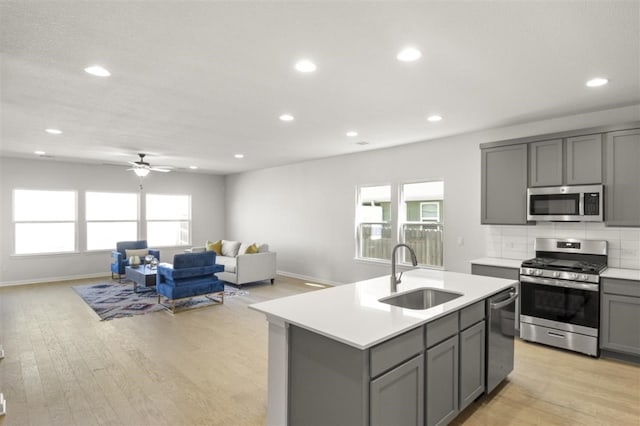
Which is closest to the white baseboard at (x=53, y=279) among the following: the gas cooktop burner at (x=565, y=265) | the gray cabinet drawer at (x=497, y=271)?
the gray cabinet drawer at (x=497, y=271)

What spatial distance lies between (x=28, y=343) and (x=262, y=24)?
441 centimetres

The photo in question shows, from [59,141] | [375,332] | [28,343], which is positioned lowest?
[28,343]

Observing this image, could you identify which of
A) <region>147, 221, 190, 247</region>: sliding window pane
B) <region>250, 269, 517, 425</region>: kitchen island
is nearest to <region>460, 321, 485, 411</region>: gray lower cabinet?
<region>250, 269, 517, 425</region>: kitchen island

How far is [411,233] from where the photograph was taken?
19.3 feet

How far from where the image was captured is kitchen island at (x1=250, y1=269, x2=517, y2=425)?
5.72 feet

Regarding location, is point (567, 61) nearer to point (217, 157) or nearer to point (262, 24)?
point (262, 24)

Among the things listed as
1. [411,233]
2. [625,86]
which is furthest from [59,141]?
[625,86]

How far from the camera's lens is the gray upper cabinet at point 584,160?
12.1ft

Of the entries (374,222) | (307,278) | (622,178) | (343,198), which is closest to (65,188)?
(307,278)

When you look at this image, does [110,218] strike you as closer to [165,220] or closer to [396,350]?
[165,220]

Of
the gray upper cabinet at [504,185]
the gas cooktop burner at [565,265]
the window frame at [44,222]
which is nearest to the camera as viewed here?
the gas cooktop burner at [565,265]

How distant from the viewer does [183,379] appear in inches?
122

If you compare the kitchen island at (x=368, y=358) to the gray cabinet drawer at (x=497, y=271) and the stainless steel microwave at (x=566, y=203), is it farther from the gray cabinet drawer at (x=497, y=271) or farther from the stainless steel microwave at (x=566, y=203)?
the stainless steel microwave at (x=566, y=203)

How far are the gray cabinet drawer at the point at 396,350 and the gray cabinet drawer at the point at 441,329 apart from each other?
83 millimetres
